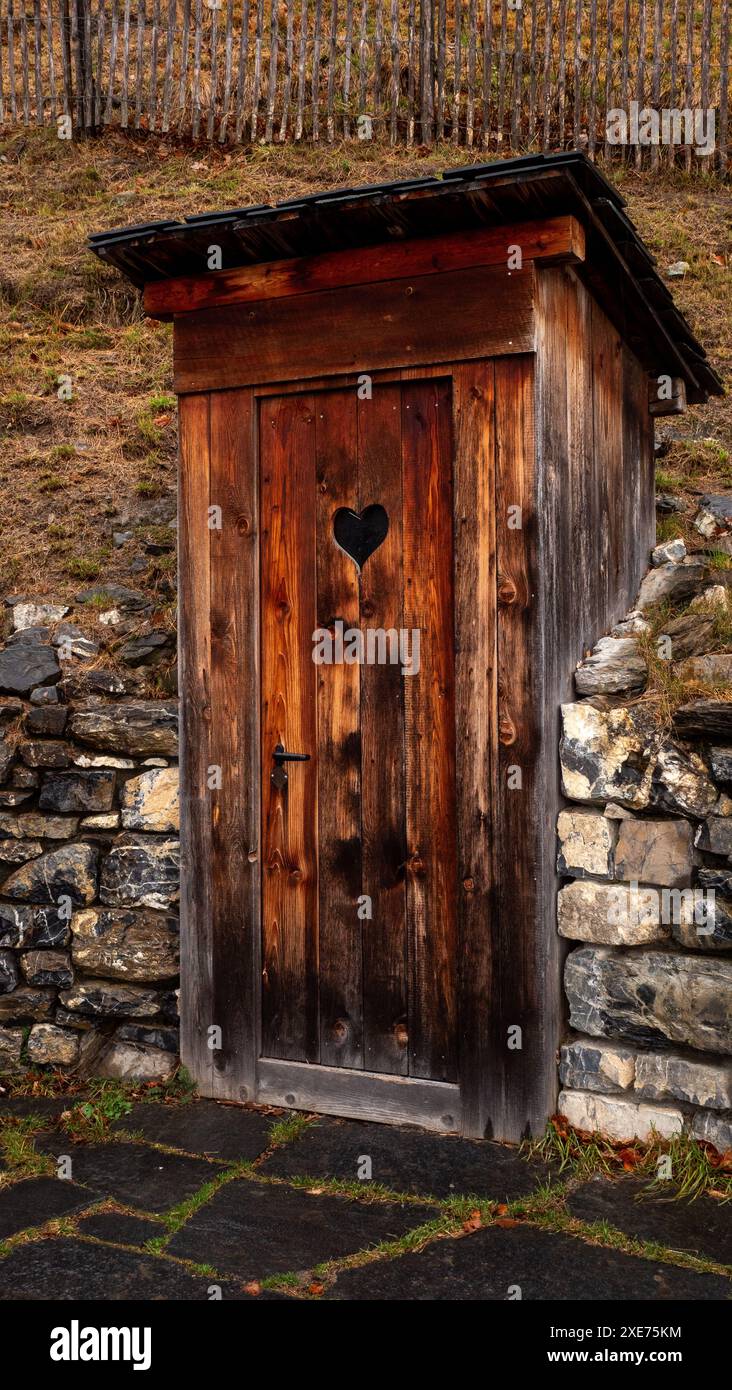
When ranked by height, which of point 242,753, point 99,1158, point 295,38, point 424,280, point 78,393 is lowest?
point 99,1158

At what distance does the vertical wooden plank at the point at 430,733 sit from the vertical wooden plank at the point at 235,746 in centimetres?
64

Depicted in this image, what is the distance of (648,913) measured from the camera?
12.1 feet

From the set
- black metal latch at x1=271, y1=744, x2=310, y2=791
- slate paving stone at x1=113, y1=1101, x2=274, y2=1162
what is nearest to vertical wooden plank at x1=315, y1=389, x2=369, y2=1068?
black metal latch at x1=271, y1=744, x2=310, y2=791

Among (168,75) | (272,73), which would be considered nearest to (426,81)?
(272,73)

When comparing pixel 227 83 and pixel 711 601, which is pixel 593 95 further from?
pixel 711 601

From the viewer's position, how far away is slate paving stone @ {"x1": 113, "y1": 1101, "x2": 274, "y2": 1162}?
3.80 meters

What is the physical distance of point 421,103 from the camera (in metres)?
11.1

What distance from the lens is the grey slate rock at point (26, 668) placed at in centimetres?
466

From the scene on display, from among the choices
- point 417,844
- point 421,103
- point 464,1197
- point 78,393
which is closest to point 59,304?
point 78,393

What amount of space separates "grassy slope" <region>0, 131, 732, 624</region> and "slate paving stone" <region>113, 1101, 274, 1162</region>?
2267mm

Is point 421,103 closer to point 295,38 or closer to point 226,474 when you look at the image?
point 295,38

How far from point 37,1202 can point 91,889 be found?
4.27ft

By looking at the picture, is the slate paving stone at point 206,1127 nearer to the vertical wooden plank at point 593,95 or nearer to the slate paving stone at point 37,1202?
the slate paving stone at point 37,1202

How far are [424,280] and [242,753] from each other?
1894mm
